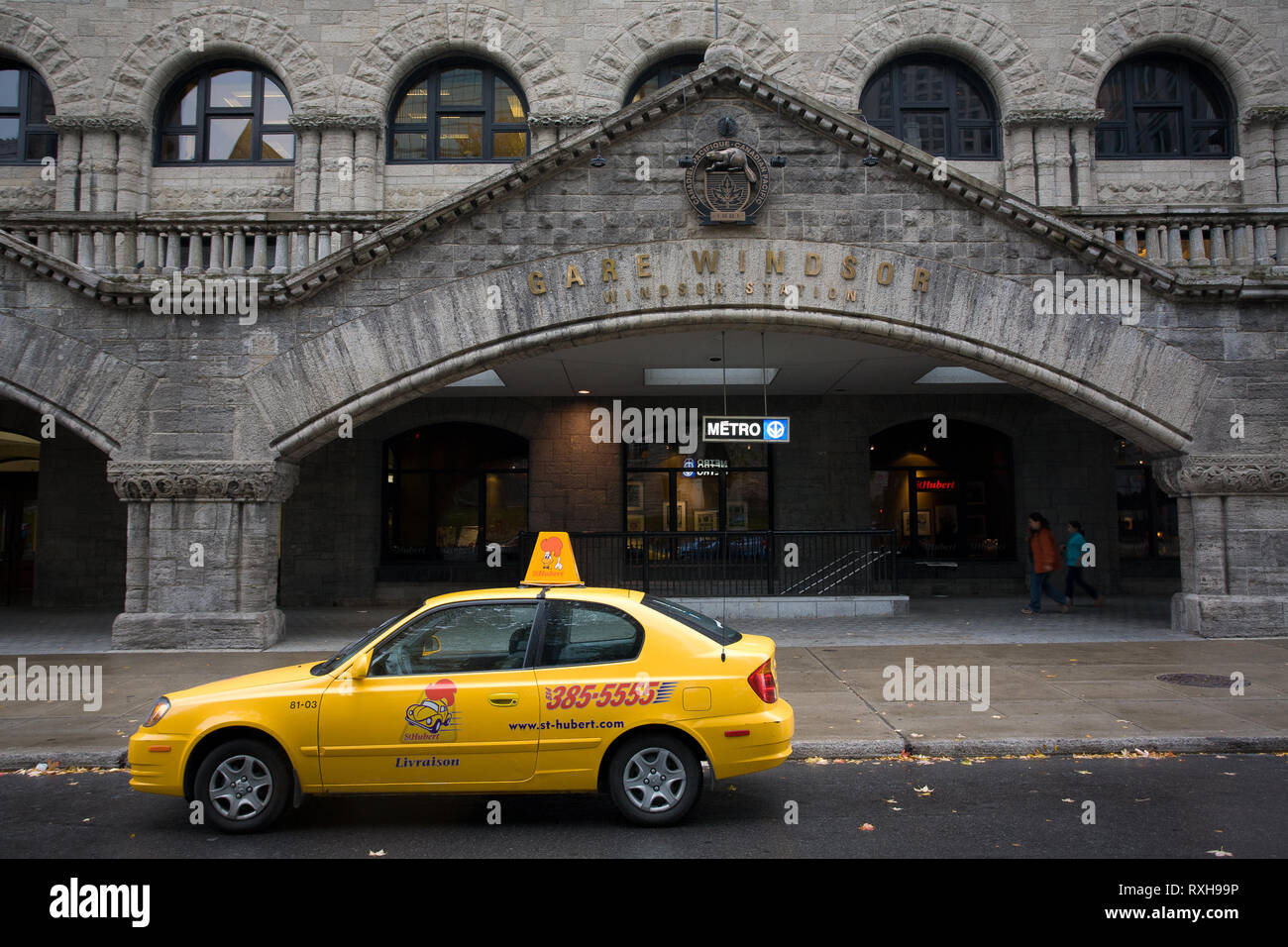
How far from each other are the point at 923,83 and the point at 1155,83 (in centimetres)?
467

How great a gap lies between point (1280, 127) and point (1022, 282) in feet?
28.4

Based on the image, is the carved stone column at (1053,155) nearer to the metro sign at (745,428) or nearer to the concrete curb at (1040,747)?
the metro sign at (745,428)

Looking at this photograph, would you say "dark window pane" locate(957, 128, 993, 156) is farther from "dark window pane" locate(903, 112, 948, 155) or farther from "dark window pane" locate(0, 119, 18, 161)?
"dark window pane" locate(0, 119, 18, 161)

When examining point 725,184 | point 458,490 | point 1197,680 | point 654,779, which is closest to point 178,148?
point 458,490

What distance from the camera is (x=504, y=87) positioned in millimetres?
18203

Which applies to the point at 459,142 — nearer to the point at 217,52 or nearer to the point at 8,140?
the point at 217,52

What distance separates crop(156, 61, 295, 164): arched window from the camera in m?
18.0

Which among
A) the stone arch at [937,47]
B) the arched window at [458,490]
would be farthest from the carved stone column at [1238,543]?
the arched window at [458,490]

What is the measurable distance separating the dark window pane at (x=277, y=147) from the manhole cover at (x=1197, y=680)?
1769 cm

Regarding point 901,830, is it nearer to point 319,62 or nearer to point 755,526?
point 755,526

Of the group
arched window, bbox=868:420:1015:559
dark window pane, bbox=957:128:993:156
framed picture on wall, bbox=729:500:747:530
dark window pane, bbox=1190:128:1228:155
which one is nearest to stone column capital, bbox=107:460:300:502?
framed picture on wall, bbox=729:500:747:530

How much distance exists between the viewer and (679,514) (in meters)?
19.8

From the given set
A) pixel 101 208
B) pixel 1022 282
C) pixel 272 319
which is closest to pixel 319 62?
pixel 101 208

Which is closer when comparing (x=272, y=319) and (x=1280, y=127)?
(x=272, y=319)
